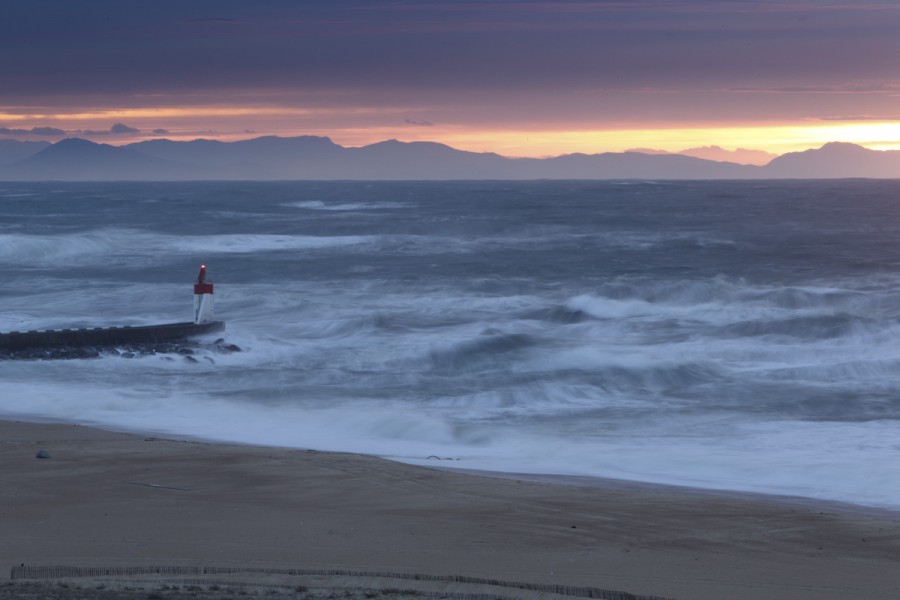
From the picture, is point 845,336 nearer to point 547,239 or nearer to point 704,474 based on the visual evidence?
point 704,474

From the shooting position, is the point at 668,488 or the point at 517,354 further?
the point at 517,354

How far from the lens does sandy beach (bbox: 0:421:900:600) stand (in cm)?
757

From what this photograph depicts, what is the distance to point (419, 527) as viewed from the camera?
889 cm

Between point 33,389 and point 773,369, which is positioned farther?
point 773,369

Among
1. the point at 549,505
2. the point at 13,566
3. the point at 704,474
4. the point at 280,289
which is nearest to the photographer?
the point at 13,566

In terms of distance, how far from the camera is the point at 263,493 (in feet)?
33.4

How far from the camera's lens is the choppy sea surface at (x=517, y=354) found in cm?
1439

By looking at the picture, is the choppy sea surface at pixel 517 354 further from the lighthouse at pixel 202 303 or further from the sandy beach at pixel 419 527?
the sandy beach at pixel 419 527

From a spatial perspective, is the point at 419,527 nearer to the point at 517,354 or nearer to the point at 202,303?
the point at 517,354

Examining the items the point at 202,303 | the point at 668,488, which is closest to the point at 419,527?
the point at 668,488

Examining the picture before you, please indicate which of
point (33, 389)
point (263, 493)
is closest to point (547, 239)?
point (33, 389)

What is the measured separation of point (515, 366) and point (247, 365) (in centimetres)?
477

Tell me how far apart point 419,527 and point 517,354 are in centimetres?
1305

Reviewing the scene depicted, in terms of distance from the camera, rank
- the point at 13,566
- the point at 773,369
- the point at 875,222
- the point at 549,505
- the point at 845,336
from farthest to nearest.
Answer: the point at 875,222 < the point at 845,336 < the point at 773,369 < the point at 549,505 < the point at 13,566
